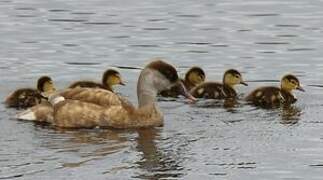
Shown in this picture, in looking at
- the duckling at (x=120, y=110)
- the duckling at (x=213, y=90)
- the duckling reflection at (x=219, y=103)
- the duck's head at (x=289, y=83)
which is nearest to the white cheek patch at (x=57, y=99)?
the duckling at (x=120, y=110)

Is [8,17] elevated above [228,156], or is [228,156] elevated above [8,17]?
[8,17]

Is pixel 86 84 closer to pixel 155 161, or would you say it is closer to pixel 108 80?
pixel 108 80

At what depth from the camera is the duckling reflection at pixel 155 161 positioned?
10.2 metres

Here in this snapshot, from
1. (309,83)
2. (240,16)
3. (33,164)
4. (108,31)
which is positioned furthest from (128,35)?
(33,164)

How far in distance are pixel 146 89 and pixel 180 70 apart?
105 inches

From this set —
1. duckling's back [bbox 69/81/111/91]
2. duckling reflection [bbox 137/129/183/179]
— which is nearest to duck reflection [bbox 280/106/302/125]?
duckling reflection [bbox 137/129/183/179]

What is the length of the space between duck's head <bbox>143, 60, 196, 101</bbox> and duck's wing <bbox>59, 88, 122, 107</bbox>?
14.9 inches

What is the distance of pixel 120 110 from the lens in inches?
482

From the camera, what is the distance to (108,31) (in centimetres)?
1739

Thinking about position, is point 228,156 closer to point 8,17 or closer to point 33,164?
point 33,164

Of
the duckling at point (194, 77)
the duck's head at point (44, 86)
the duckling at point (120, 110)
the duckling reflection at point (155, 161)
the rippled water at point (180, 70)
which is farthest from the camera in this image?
the duckling at point (194, 77)

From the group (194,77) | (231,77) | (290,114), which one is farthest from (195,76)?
(290,114)

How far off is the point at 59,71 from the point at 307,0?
6316mm

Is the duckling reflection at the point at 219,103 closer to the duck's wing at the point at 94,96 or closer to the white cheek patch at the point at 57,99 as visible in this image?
the duck's wing at the point at 94,96
